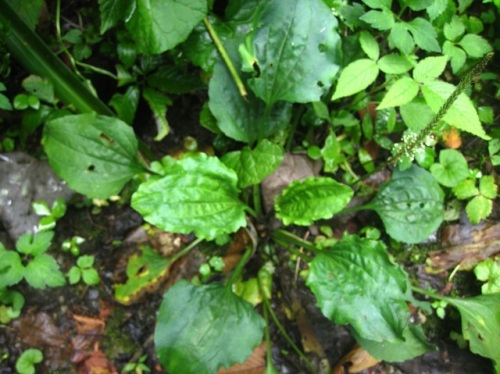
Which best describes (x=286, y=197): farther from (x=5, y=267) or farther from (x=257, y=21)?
(x=5, y=267)

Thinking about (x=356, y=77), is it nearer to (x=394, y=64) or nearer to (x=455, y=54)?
(x=394, y=64)

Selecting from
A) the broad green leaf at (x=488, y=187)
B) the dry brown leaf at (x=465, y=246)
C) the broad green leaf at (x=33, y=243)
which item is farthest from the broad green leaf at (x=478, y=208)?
the broad green leaf at (x=33, y=243)

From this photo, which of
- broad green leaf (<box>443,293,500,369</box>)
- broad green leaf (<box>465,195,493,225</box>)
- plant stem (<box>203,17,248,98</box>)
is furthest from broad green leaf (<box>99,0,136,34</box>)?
broad green leaf (<box>443,293,500,369</box>)

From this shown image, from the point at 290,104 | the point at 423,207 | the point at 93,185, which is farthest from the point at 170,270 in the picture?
the point at 423,207

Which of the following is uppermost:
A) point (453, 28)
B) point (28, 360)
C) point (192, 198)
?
point (453, 28)

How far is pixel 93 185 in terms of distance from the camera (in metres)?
1.71

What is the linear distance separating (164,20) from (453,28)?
1130 mm

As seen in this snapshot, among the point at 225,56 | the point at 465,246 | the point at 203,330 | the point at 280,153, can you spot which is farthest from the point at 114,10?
the point at 465,246

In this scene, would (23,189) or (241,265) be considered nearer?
(241,265)

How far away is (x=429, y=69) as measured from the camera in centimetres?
143

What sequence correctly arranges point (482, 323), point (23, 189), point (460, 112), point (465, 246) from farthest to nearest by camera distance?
point (23, 189) < point (465, 246) < point (482, 323) < point (460, 112)

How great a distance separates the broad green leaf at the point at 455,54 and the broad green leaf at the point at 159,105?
3.95 ft

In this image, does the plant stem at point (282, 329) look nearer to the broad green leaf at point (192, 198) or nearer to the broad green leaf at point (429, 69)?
the broad green leaf at point (192, 198)

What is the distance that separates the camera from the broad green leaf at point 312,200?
5.04 ft
